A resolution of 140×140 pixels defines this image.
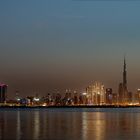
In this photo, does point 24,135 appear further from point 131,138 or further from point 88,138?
point 131,138

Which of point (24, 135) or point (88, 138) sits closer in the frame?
point (88, 138)

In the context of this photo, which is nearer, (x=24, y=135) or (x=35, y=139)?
(x=35, y=139)

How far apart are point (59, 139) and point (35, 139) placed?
2462mm

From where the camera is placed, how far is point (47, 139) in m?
52.4

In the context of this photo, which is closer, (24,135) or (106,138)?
(106,138)

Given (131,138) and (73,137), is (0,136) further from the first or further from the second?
(131,138)

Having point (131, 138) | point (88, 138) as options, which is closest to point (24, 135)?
point (88, 138)

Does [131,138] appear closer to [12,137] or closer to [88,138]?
[88,138]

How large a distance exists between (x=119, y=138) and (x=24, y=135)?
36.9 feet

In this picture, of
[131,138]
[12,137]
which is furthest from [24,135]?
[131,138]

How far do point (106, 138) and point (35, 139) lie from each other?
7.35 meters

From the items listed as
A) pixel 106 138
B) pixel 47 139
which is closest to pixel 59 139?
pixel 47 139

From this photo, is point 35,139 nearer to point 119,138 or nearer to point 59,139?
point 59,139

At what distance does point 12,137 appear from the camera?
54688 mm
